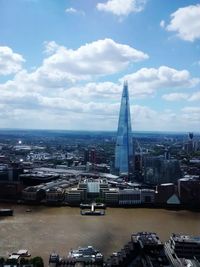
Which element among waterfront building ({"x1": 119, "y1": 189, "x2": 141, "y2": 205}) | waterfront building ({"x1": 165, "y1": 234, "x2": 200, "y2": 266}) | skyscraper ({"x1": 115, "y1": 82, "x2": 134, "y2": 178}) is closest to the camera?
waterfront building ({"x1": 165, "y1": 234, "x2": 200, "y2": 266})

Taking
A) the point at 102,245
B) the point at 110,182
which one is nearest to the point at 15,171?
the point at 110,182

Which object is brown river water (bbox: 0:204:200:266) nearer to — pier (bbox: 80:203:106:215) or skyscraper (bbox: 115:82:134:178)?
pier (bbox: 80:203:106:215)

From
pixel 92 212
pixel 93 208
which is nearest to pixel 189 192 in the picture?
pixel 93 208

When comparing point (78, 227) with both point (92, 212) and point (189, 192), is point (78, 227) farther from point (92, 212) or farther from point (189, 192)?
point (189, 192)

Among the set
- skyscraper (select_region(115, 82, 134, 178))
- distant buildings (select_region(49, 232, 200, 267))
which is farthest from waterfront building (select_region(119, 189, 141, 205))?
distant buildings (select_region(49, 232, 200, 267))

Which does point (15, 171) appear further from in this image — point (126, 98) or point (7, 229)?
point (7, 229)

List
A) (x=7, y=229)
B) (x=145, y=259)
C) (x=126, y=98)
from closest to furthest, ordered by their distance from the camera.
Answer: (x=145, y=259) → (x=7, y=229) → (x=126, y=98)
